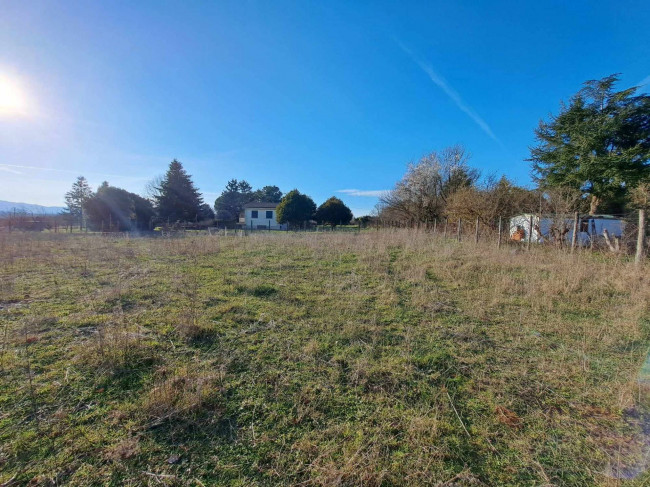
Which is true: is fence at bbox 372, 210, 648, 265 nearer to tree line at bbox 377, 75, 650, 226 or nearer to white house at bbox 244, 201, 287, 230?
tree line at bbox 377, 75, 650, 226

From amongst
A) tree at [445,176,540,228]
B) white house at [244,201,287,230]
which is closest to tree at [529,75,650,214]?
tree at [445,176,540,228]

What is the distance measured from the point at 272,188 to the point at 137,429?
51.6 m

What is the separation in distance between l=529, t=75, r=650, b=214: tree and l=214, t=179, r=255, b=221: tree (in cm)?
4246

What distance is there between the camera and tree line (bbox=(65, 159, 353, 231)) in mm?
22844

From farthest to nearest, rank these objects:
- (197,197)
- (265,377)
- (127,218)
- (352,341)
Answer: (197,197) < (127,218) < (352,341) < (265,377)

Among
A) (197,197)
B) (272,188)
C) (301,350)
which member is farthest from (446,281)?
(272,188)

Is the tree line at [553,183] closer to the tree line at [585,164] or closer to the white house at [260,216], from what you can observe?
the tree line at [585,164]

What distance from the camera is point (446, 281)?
6.01 metres

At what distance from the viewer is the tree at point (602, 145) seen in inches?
634

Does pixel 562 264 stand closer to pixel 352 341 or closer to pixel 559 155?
pixel 352 341

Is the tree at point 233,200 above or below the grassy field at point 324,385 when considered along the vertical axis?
above

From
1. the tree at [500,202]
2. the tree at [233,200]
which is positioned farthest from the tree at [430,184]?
the tree at [233,200]

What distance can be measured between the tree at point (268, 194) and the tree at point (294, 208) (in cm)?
2135

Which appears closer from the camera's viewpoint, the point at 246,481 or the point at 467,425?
the point at 246,481
